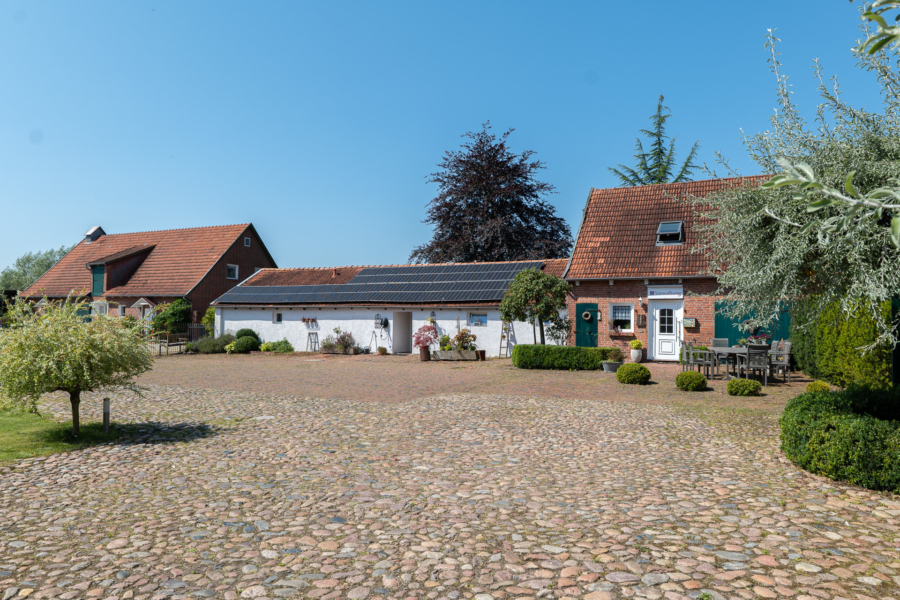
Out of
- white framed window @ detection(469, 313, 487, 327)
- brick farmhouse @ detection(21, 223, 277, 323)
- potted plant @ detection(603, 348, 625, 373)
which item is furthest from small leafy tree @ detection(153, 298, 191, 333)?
potted plant @ detection(603, 348, 625, 373)

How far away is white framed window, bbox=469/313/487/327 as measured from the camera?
2595cm

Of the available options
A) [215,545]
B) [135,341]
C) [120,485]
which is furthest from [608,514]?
[135,341]

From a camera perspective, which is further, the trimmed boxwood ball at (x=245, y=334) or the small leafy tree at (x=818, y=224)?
the trimmed boxwood ball at (x=245, y=334)

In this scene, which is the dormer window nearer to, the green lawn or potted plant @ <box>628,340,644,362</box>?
potted plant @ <box>628,340,644,362</box>

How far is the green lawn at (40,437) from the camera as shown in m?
7.94

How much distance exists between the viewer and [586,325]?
22.2m

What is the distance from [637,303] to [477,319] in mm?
7339

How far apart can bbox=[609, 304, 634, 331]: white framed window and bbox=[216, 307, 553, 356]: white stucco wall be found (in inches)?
112

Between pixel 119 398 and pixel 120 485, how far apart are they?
735cm

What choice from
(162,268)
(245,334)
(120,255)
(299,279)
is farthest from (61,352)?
(120,255)

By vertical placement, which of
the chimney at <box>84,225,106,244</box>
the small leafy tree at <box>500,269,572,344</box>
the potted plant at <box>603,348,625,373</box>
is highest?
the chimney at <box>84,225,106,244</box>

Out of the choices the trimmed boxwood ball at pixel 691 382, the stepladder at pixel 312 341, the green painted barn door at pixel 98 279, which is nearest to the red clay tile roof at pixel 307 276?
the stepladder at pixel 312 341

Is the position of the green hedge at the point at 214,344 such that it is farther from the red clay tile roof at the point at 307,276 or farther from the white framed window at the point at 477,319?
the white framed window at the point at 477,319

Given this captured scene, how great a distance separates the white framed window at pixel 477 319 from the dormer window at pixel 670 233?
26.2 feet
